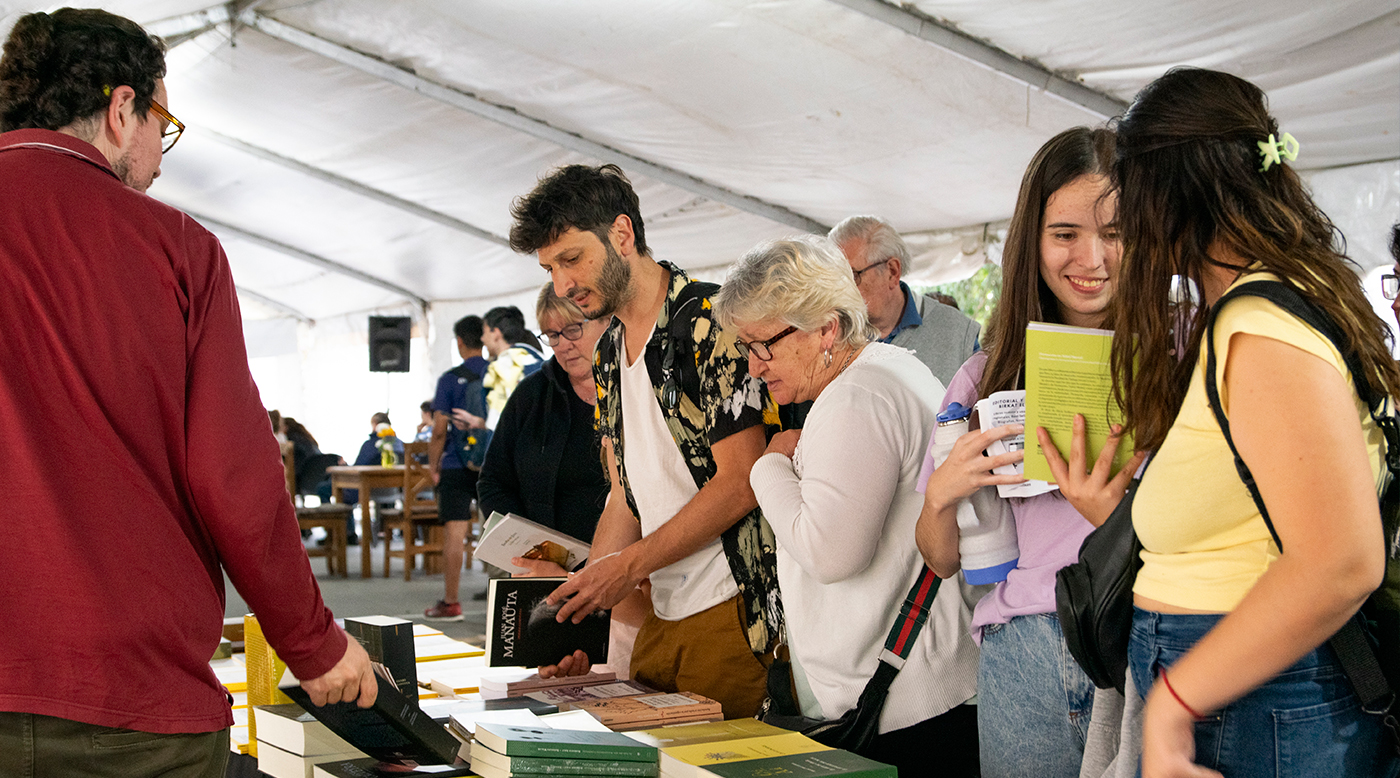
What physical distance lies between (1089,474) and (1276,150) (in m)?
0.38

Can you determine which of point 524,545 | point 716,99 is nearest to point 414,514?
point 716,99

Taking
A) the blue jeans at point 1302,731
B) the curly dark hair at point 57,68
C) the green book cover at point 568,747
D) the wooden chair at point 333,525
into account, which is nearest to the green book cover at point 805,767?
the green book cover at point 568,747

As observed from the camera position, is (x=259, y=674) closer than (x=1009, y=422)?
No

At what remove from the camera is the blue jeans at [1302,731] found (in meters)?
0.89

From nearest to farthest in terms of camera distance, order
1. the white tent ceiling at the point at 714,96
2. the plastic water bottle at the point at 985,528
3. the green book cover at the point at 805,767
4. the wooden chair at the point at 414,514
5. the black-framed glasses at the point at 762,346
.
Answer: the green book cover at the point at 805,767 → the plastic water bottle at the point at 985,528 → the black-framed glasses at the point at 762,346 → the white tent ceiling at the point at 714,96 → the wooden chair at the point at 414,514

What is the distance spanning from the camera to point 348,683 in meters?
1.37

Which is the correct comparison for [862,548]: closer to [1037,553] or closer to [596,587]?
[1037,553]

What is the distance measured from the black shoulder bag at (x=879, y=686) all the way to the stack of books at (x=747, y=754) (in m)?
0.08

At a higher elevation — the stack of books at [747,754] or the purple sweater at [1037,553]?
the purple sweater at [1037,553]

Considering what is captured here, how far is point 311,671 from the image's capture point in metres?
1.35

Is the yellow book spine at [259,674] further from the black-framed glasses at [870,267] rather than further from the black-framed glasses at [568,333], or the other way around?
the black-framed glasses at [870,267]

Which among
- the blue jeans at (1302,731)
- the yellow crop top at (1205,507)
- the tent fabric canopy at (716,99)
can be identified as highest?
the tent fabric canopy at (716,99)

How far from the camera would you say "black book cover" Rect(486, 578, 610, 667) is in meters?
1.97

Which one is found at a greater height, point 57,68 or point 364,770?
point 57,68
